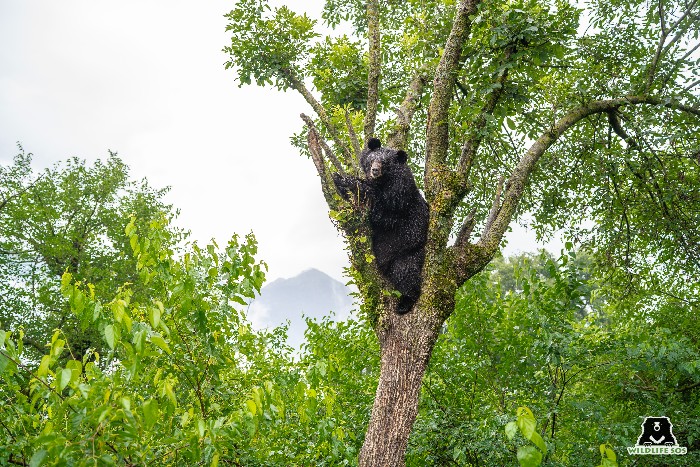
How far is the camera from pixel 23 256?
16172 mm

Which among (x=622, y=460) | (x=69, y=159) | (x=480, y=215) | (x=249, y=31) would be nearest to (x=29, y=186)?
(x=69, y=159)

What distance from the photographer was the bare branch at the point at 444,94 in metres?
4.89

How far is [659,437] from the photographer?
236 inches

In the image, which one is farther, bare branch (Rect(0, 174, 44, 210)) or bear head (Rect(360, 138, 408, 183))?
bare branch (Rect(0, 174, 44, 210))

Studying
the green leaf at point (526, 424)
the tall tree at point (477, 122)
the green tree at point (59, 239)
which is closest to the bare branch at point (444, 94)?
the tall tree at point (477, 122)

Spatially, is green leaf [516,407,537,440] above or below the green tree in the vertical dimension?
below

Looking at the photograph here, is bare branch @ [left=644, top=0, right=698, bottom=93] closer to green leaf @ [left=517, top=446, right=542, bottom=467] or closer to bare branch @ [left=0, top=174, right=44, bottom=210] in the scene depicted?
green leaf @ [left=517, top=446, right=542, bottom=467]

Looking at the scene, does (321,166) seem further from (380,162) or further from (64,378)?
(64,378)

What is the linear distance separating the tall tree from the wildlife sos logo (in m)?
2.18

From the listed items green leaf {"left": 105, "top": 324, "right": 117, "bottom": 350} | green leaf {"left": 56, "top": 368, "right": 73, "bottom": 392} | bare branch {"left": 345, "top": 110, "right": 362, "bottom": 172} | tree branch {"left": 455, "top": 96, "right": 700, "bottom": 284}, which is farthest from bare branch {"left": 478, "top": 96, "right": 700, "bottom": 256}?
green leaf {"left": 56, "top": 368, "right": 73, "bottom": 392}

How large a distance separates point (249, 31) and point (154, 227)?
5.02m

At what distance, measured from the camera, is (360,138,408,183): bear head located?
4.78 metres

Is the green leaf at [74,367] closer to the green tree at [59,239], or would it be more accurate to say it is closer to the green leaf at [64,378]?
the green leaf at [64,378]

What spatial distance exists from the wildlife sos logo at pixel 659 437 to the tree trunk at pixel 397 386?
141 inches
